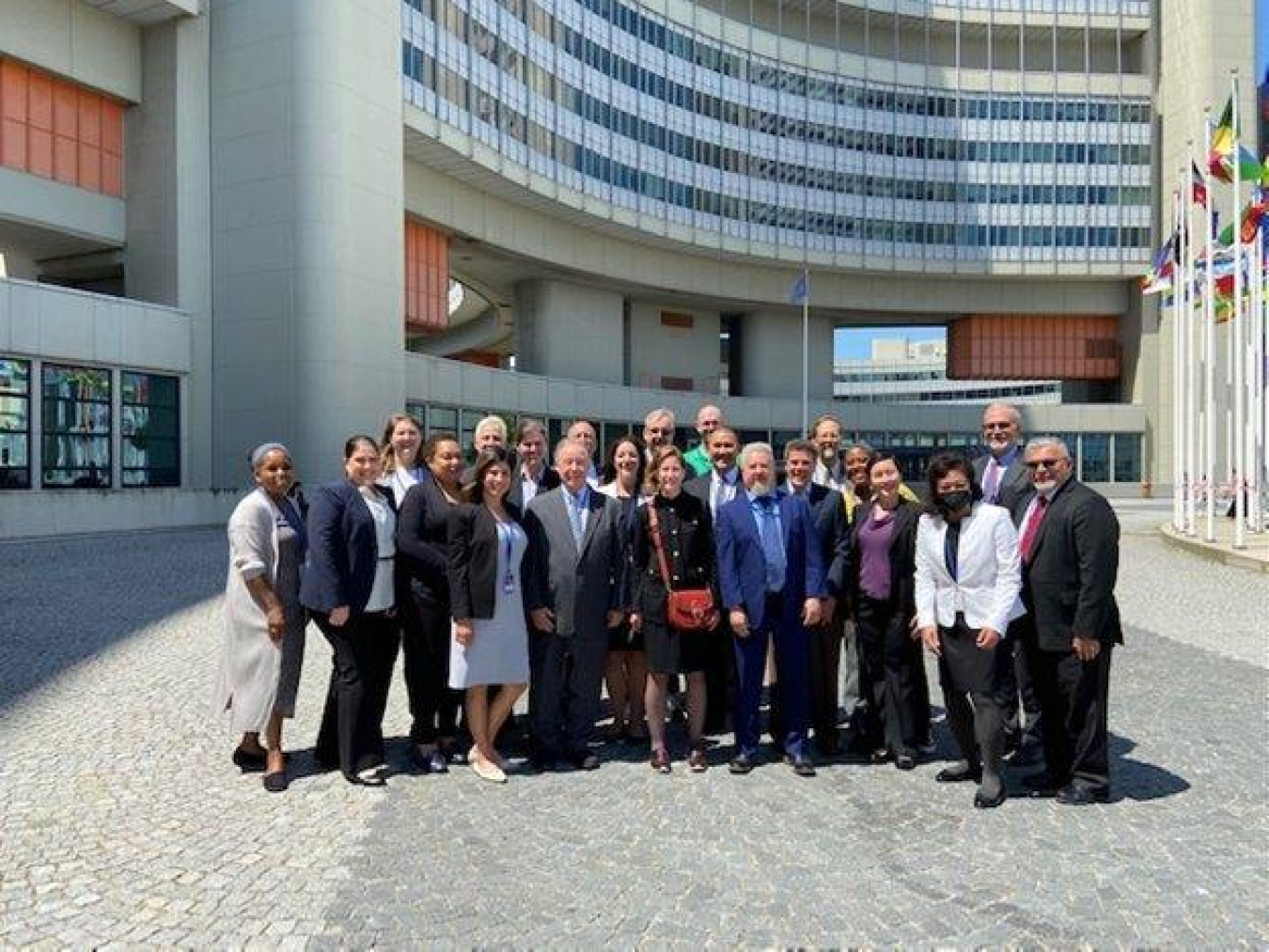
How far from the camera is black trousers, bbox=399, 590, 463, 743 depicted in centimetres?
559

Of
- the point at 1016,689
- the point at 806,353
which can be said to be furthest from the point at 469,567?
the point at 806,353

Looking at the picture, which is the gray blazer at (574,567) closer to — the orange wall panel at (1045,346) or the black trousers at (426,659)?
the black trousers at (426,659)

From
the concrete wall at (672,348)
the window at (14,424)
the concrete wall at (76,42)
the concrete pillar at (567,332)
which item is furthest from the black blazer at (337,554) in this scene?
the concrete wall at (672,348)

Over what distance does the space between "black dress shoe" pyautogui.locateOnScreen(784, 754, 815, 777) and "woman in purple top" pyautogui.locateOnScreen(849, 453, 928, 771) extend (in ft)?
1.70

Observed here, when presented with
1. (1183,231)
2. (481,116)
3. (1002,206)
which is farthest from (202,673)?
(1002,206)

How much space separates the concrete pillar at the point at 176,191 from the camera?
87.4 ft

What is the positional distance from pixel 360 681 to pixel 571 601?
128 cm

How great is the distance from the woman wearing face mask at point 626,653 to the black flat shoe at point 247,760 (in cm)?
216

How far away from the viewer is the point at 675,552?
5625 mm

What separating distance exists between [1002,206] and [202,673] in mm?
52800

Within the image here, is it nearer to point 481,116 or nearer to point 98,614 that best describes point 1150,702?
point 98,614

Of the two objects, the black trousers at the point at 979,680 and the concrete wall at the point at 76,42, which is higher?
the concrete wall at the point at 76,42

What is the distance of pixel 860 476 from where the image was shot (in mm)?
6488

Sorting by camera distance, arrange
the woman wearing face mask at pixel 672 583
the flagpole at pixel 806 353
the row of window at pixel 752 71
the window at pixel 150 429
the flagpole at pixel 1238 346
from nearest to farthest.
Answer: the woman wearing face mask at pixel 672 583
the flagpole at pixel 1238 346
the window at pixel 150 429
the row of window at pixel 752 71
the flagpole at pixel 806 353
